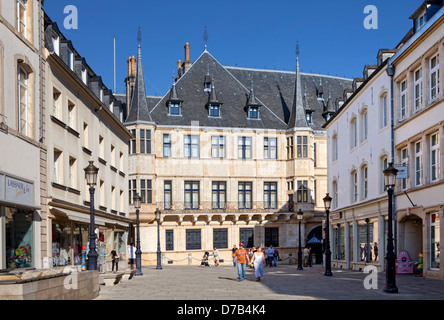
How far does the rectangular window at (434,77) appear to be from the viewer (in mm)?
24688

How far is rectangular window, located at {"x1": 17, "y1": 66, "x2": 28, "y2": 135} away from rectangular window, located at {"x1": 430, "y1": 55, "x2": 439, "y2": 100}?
16.1 metres

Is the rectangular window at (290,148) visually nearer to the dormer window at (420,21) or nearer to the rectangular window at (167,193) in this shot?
the rectangular window at (167,193)

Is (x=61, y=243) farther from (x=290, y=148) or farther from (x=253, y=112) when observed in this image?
(x=253, y=112)

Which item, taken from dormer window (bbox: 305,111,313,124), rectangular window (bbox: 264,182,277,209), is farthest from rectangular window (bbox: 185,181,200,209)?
dormer window (bbox: 305,111,313,124)

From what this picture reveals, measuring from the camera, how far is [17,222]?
20734 mm

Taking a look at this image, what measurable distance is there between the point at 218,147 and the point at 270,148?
484cm

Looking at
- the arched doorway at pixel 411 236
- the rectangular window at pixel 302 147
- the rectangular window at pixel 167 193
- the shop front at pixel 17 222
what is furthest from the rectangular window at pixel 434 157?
the rectangular window at pixel 167 193

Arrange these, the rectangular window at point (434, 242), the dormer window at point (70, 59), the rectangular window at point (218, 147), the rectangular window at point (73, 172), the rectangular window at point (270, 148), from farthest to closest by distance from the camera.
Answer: the rectangular window at point (270, 148) → the rectangular window at point (218, 147) → the dormer window at point (70, 59) → the rectangular window at point (73, 172) → the rectangular window at point (434, 242)

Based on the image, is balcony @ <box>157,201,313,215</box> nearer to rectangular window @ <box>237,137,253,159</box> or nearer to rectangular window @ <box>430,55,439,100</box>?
rectangular window @ <box>237,137,253,159</box>

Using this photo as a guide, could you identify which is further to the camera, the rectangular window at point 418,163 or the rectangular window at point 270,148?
the rectangular window at point 270,148

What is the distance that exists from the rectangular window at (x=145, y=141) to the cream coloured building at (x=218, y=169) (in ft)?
0.28
